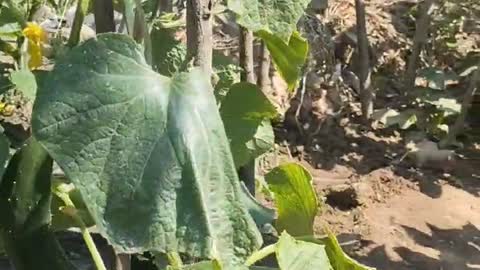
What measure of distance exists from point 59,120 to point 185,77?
13 cm

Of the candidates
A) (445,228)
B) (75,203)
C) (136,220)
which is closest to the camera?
(136,220)

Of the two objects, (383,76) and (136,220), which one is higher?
(136,220)

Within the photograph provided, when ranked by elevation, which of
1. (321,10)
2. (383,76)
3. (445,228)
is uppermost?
(321,10)

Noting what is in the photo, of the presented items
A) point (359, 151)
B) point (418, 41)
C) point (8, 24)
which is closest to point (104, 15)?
point (8, 24)

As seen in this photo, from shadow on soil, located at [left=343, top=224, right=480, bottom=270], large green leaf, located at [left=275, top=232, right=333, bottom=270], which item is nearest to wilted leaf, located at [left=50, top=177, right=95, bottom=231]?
large green leaf, located at [left=275, top=232, right=333, bottom=270]

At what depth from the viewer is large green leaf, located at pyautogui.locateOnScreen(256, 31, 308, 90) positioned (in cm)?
114

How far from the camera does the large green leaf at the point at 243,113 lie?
50.3 inches

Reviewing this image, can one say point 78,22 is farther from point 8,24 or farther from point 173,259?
point 8,24

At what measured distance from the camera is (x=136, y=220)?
2.76 ft

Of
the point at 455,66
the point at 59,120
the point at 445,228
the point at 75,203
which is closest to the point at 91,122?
the point at 59,120

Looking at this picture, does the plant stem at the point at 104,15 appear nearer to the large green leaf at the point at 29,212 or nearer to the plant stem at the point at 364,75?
the large green leaf at the point at 29,212

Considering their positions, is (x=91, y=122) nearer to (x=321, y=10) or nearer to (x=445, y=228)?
(x=445, y=228)

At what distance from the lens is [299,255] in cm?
110

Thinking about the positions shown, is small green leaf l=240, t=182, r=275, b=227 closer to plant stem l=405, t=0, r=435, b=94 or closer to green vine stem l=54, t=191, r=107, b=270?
green vine stem l=54, t=191, r=107, b=270
